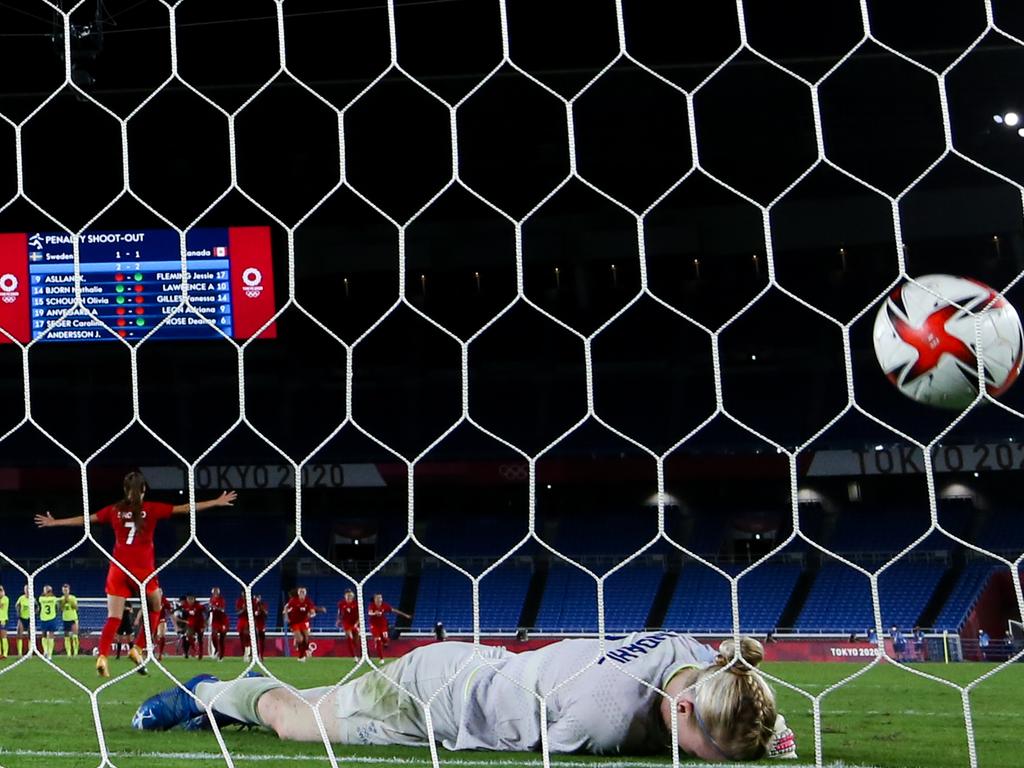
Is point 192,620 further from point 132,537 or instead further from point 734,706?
point 734,706

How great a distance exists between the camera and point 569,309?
1515 centimetres

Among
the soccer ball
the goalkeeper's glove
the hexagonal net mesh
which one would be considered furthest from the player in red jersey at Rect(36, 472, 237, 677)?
the hexagonal net mesh

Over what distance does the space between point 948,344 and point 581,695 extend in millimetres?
1559

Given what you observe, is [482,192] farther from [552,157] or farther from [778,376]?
[778,376]

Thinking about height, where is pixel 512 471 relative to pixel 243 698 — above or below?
below

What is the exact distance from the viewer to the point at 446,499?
1697cm

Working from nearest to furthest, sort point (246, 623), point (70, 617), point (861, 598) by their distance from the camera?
point (246, 623) → point (70, 617) → point (861, 598)

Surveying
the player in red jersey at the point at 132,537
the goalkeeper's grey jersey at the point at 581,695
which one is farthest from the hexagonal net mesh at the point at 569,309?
the goalkeeper's grey jersey at the point at 581,695

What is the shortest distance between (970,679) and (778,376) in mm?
7881

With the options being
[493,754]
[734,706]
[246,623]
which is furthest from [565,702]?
[246,623]

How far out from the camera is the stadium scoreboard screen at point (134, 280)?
435 inches

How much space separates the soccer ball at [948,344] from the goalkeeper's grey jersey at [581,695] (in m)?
1.16

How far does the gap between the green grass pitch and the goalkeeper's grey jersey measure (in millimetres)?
57

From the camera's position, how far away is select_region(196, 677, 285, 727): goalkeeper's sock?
10.4 ft
